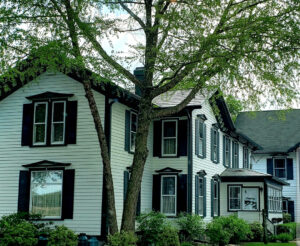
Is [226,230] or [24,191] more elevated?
[24,191]

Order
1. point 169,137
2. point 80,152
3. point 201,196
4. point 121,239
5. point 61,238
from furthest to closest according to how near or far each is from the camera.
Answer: point 201,196
point 169,137
point 80,152
point 61,238
point 121,239

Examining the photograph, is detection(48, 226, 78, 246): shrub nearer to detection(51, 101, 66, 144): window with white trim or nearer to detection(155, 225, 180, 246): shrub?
detection(155, 225, 180, 246): shrub

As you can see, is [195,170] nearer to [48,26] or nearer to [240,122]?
[48,26]

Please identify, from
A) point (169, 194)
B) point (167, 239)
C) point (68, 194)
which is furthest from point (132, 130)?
point (167, 239)

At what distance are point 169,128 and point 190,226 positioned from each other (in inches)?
199

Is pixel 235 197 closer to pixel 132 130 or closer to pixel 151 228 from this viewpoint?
pixel 132 130

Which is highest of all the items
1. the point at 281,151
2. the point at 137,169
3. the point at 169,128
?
the point at 281,151

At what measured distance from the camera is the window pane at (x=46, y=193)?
20.1 meters

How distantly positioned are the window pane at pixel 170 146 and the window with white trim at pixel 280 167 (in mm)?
19815

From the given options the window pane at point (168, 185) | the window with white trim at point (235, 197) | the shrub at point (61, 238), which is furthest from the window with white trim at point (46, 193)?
the window with white trim at point (235, 197)

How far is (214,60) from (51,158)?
8.41 metres

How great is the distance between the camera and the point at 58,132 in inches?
820

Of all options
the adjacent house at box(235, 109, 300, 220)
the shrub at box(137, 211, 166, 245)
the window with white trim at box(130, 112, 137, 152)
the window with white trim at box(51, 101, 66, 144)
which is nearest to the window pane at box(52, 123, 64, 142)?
the window with white trim at box(51, 101, 66, 144)

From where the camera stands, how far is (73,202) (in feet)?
65.0
